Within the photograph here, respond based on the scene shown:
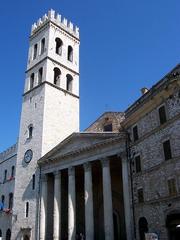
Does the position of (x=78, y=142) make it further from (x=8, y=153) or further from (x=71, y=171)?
(x=8, y=153)

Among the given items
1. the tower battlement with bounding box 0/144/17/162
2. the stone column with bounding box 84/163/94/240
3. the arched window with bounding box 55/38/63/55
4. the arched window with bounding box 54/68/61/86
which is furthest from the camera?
the tower battlement with bounding box 0/144/17/162

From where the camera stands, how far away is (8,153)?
1631 inches

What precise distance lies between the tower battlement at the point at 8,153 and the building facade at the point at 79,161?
16cm

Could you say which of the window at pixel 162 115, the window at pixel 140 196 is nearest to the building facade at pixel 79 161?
the window at pixel 162 115

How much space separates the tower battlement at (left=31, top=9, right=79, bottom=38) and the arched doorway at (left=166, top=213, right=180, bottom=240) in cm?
2906

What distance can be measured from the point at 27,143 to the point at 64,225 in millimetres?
9747

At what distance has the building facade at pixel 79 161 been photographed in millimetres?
20453

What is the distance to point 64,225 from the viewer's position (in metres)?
30.0

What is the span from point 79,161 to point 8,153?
16.8 metres

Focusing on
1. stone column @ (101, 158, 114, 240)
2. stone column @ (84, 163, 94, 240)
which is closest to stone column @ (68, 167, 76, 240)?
stone column @ (84, 163, 94, 240)

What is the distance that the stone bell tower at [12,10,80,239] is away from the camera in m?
31.4

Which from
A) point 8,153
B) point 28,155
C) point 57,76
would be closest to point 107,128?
point 28,155

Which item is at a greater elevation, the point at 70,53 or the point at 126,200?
the point at 70,53

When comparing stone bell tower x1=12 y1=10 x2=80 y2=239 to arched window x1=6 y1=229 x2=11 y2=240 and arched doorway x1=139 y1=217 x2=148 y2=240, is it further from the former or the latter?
arched doorway x1=139 y1=217 x2=148 y2=240
